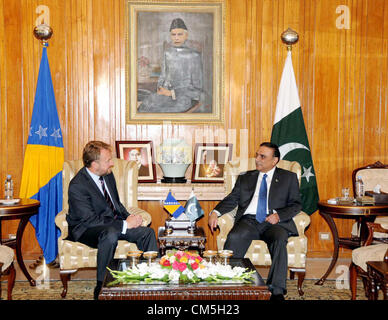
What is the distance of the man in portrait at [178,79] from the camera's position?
5.55 metres

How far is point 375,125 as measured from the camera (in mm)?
5727

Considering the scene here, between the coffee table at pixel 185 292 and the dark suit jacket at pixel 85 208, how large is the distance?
50.6 inches

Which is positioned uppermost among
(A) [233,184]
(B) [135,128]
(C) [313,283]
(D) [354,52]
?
(D) [354,52]

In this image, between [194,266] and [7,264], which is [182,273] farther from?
[7,264]

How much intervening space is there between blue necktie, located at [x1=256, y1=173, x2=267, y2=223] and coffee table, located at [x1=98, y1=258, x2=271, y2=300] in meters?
1.53

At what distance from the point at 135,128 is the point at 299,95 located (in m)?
2.16

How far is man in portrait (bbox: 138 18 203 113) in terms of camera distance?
5551 millimetres

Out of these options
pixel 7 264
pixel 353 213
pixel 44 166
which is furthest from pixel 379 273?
pixel 44 166

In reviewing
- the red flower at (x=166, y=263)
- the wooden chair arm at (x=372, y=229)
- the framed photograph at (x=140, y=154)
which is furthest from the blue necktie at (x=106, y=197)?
the wooden chair arm at (x=372, y=229)

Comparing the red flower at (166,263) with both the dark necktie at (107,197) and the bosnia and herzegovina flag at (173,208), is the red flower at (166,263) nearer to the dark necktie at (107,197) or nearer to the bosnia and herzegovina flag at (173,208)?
the bosnia and herzegovina flag at (173,208)

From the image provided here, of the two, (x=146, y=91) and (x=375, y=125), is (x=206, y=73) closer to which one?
(x=146, y=91)

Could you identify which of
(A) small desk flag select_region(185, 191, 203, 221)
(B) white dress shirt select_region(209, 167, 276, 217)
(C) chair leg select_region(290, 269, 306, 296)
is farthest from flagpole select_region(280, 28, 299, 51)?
(C) chair leg select_region(290, 269, 306, 296)

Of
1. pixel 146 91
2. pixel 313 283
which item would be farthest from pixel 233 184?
pixel 146 91

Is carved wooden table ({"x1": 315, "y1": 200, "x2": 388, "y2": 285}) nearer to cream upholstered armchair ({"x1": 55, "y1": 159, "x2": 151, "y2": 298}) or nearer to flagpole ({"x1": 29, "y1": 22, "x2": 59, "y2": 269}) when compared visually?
cream upholstered armchair ({"x1": 55, "y1": 159, "x2": 151, "y2": 298})
